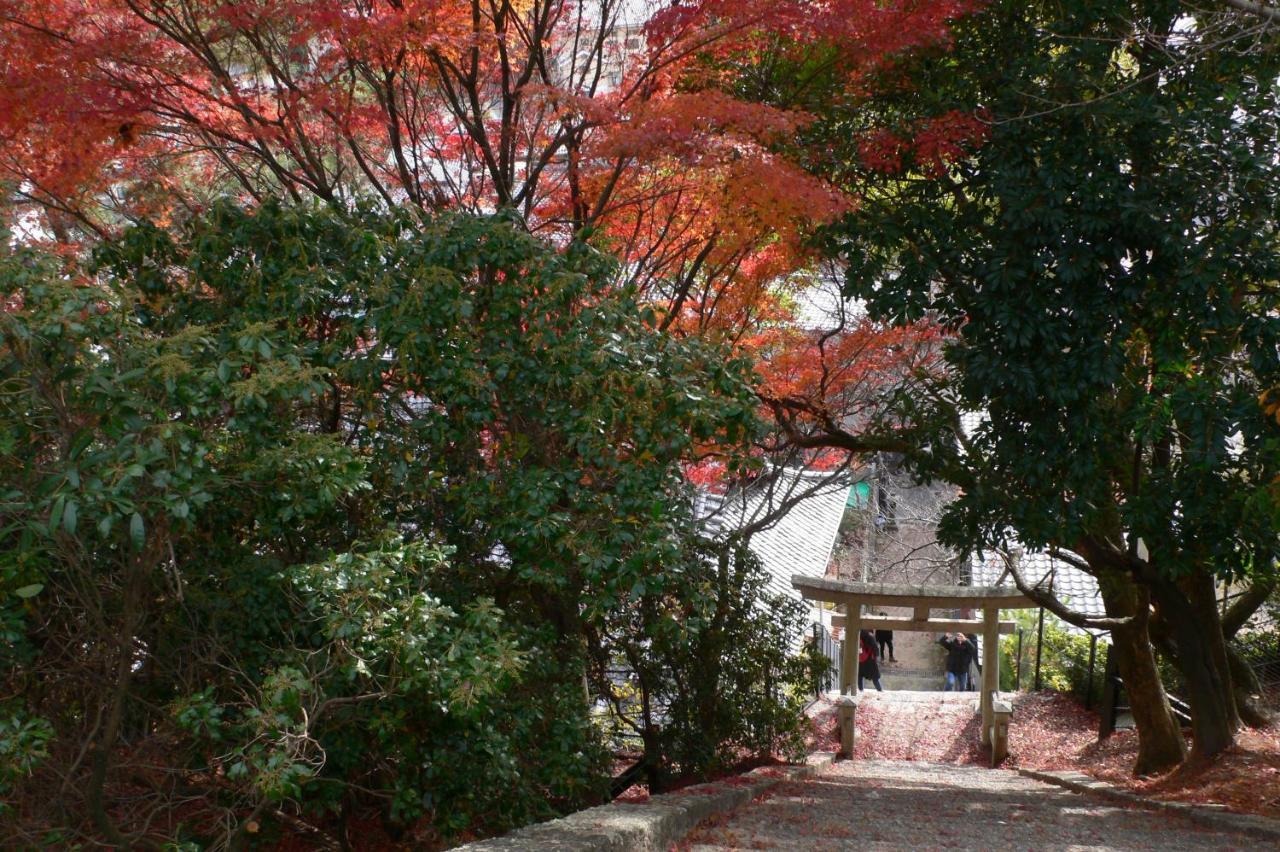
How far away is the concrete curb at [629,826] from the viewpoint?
4793mm

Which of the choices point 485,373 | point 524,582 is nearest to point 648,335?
point 485,373

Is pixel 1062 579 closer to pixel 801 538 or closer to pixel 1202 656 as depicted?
pixel 801 538

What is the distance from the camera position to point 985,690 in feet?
52.3

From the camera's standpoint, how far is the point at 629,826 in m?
5.30

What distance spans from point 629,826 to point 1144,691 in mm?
8454

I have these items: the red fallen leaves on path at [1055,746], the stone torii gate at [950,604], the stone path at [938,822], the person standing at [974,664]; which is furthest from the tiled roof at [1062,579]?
the stone path at [938,822]

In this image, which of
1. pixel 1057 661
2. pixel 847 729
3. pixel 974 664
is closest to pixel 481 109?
pixel 847 729

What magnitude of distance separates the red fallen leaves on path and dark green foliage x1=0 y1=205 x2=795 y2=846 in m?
5.93

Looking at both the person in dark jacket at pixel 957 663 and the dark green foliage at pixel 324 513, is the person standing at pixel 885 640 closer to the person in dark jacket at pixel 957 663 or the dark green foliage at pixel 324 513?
the person in dark jacket at pixel 957 663

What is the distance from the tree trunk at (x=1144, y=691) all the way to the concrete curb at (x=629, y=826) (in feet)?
18.7

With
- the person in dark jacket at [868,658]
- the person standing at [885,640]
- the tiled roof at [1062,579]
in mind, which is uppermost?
the tiled roof at [1062,579]

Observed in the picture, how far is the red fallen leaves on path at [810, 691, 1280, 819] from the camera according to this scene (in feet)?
32.6

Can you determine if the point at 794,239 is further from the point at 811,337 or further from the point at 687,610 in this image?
the point at 687,610

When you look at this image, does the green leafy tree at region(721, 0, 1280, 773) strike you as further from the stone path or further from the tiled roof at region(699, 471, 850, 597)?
the tiled roof at region(699, 471, 850, 597)
